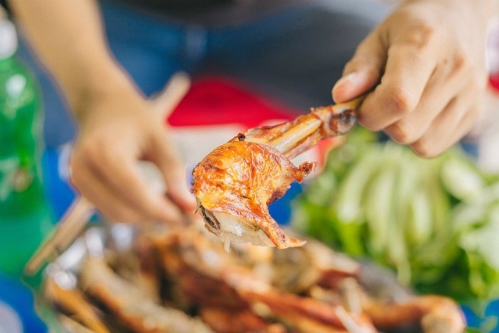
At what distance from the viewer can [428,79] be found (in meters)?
0.39

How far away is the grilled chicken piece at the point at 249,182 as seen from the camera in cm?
29

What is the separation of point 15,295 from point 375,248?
1.54 ft

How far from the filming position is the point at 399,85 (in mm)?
356

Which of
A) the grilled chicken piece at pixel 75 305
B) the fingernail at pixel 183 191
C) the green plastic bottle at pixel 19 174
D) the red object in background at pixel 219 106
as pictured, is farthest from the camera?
the red object in background at pixel 219 106

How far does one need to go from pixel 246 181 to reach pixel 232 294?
0.35 metres

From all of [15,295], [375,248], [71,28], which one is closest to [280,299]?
[375,248]

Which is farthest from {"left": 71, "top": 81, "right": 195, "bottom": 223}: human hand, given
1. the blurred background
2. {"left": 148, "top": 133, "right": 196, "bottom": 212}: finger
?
the blurred background

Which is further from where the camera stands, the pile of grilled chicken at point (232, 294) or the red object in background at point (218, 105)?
the red object in background at point (218, 105)

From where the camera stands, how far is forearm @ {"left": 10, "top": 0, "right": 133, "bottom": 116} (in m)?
0.72

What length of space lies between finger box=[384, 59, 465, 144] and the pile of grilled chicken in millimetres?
245

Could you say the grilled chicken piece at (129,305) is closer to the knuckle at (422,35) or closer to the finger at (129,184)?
the finger at (129,184)

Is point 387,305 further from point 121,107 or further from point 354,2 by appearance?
point 354,2

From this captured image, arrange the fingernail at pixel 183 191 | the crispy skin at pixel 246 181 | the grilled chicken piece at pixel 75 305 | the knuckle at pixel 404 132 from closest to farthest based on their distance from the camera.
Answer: the crispy skin at pixel 246 181 → the knuckle at pixel 404 132 → the grilled chicken piece at pixel 75 305 → the fingernail at pixel 183 191

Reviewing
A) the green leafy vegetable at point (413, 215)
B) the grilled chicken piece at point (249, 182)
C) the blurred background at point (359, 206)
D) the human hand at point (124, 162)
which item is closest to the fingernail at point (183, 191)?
the human hand at point (124, 162)
